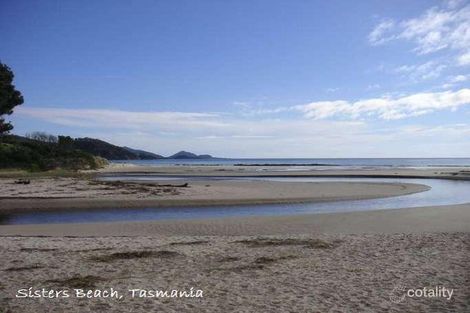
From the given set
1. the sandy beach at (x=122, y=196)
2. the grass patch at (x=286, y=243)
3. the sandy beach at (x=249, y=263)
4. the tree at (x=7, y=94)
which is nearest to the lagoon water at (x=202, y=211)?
the sandy beach at (x=122, y=196)

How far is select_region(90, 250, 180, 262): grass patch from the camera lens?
10.6 m

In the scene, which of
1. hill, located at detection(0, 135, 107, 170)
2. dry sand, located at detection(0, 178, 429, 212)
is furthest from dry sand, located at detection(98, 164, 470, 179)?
dry sand, located at detection(0, 178, 429, 212)

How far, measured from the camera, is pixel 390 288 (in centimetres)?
805

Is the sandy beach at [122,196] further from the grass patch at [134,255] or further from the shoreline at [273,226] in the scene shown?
the grass patch at [134,255]

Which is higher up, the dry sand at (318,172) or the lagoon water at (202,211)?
the dry sand at (318,172)

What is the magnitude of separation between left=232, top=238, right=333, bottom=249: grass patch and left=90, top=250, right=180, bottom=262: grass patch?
7.85 feet

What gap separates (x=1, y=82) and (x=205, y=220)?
48196 millimetres

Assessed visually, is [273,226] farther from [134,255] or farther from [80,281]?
[80,281]

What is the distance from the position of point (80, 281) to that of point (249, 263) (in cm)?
377

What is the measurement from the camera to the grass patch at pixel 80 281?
27.4ft

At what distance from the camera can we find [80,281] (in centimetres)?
860

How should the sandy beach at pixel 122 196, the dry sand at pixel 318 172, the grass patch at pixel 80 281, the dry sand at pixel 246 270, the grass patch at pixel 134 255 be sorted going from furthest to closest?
the dry sand at pixel 318 172, the sandy beach at pixel 122 196, the grass patch at pixel 134 255, the grass patch at pixel 80 281, the dry sand at pixel 246 270

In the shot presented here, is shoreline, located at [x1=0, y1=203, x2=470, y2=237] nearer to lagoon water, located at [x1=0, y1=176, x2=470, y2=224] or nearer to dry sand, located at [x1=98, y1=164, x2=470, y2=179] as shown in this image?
lagoon water, located at [x1=0, y1=176, x2=470, y2=224]

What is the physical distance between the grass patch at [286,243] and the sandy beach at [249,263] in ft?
0.10
